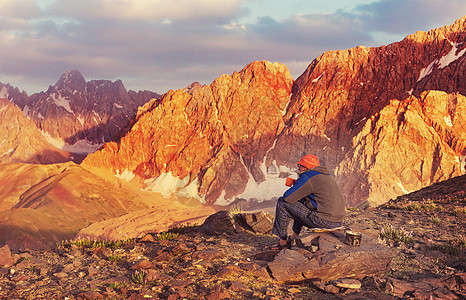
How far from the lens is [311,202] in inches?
333

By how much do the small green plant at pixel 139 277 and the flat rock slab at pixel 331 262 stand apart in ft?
7.95

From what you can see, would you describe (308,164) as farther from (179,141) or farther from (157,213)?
(179,141)

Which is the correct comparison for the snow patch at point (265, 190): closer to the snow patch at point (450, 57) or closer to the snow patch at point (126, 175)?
the snow patch at point (126, 175)

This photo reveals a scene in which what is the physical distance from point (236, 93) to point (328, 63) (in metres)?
35.6

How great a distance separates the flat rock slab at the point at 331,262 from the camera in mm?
7348

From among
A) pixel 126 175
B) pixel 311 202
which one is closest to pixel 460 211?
pixel 311 202

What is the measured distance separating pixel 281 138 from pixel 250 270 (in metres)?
130

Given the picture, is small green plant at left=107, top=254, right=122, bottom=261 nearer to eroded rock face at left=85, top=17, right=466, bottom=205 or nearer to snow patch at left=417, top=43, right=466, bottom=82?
eroded rock face at left=85, top=17, right=466, bottom=205

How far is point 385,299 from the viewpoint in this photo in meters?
6.24

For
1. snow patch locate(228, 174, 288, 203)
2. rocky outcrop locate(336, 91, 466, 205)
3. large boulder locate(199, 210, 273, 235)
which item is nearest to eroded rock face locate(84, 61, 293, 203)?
snow patch locate(228, 174, 288, 203)

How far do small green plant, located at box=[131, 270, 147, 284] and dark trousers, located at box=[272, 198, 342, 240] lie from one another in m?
3.11

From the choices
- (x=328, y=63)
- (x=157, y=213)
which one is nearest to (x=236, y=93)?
(x=328, y=63)

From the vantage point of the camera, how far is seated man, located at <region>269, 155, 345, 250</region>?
820 cm

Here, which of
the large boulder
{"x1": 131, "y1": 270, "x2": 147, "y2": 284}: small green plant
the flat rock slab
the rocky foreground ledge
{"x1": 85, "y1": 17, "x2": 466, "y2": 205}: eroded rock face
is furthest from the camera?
{"x1": 85, "y1": 17, "x2": 466, "y2": 205}: eroded rock face
